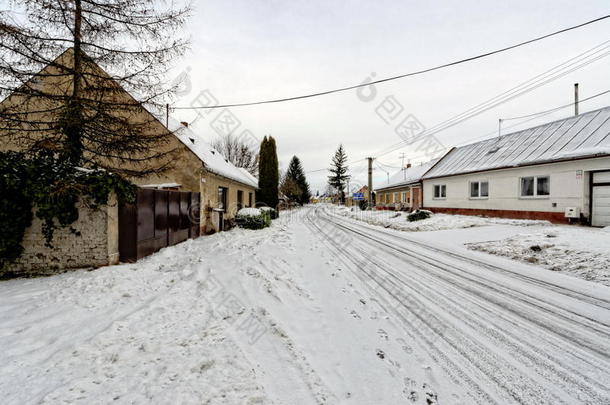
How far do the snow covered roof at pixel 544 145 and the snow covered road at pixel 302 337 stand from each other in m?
9.33

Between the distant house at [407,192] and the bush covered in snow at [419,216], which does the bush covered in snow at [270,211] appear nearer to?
the bush covered in snow at [419,216]

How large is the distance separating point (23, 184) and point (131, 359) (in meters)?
5.35

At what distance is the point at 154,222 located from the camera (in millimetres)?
7395

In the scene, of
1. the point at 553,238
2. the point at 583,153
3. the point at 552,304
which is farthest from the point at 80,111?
the point at 583,153

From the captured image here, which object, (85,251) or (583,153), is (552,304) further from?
(583,153)

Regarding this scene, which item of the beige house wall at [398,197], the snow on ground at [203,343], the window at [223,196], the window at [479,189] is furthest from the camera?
the beige house wall at [398,197]

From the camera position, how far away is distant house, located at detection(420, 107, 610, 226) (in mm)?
10289

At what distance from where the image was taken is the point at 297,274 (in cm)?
560

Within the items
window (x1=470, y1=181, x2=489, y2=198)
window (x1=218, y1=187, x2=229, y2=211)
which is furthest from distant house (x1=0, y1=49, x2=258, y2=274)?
window (x1=470, y1=181, x2=489, y2=198)

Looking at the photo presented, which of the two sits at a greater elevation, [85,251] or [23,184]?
[23,184]

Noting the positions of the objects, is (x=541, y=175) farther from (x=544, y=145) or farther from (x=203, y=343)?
(x=203, y=343)

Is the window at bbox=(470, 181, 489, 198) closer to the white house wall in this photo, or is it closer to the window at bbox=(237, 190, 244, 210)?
the white house wall

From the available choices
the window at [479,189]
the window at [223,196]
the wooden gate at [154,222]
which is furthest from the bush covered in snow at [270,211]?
the window at [479,189]

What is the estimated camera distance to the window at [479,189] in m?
15.2
